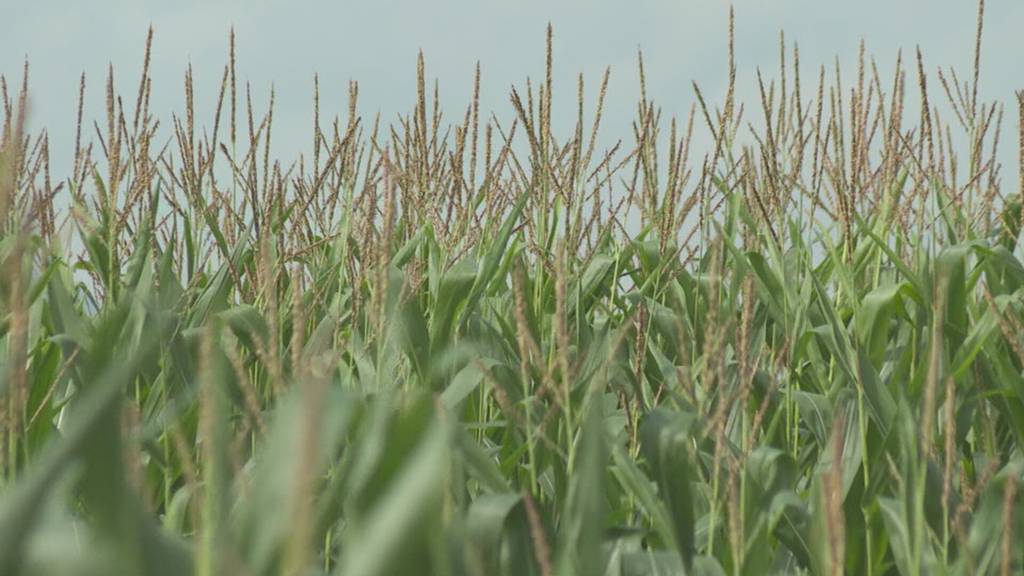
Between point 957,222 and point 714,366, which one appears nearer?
point 714,366

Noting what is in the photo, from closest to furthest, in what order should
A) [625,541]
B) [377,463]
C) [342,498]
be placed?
[377,463], [342,498], [625,541]

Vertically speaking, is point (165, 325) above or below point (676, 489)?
above

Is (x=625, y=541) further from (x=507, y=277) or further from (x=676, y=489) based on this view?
(x=507, y=277)

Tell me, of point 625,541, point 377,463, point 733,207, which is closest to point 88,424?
point 377,463

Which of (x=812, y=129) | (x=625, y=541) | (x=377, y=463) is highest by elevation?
(x=812, y=129)

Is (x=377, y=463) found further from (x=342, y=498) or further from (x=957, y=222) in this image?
(x=957, y=222)

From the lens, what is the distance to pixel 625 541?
5.02 ft

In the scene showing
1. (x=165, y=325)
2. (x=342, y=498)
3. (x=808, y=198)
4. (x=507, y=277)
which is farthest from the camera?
(x=507, y=277)

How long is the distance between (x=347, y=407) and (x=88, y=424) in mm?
Answer: 225

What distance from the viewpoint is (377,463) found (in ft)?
2.61

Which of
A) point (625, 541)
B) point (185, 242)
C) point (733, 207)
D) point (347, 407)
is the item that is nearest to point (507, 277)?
point (733, 207)

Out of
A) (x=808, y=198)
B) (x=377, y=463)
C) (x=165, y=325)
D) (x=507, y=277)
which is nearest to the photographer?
(x=377, y=463)

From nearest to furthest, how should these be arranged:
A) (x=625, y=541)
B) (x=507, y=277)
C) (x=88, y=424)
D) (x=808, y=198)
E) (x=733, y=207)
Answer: (x=88, y=424) → (x=625, y=541) → (x=808, y=198) → (x=733, y=207) → (x=507, y=277)

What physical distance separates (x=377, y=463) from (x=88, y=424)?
0.22 m
